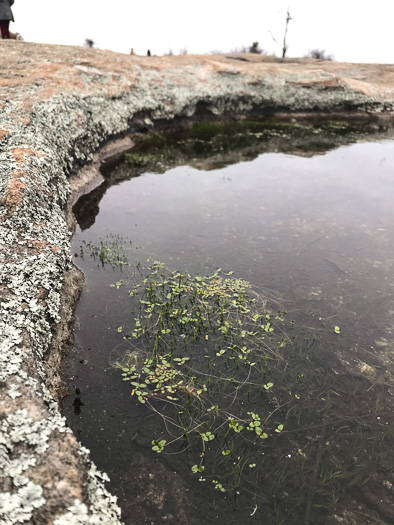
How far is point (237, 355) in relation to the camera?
6.20m

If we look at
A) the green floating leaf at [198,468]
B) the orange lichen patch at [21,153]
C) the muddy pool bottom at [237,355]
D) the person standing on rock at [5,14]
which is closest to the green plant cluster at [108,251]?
the muddy pool bottom at [237,355]

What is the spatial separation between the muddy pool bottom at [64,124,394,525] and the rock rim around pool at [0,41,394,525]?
0.66 meters

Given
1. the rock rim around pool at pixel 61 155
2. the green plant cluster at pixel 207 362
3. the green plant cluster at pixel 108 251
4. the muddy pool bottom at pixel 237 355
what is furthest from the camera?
the green plant cluster at pixel 108 251

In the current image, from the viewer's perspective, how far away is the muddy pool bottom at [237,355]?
14.3 ft

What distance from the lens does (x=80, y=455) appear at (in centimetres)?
343

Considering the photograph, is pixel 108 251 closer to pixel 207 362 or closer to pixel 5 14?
pixel 207 362

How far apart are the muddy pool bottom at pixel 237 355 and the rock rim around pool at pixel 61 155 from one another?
0.66 meters

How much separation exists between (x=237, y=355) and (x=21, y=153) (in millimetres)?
6434

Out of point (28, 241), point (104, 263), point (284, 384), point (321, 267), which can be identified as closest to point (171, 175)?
point (104, 263)

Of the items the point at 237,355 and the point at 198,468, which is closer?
the point at 198,468

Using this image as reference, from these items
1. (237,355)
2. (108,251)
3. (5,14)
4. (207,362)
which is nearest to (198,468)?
(207,362)

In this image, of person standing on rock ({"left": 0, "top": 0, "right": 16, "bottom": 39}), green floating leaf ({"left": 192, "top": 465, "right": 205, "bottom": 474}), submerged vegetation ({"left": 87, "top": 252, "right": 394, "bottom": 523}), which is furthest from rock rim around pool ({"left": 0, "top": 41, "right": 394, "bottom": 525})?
person standing on rock ({"left": 0, "top": 0, "right": 16, "bottom": 39})

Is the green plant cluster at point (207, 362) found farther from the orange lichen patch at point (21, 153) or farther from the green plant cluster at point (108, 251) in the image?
the orange lichen patch at point (21, 153)

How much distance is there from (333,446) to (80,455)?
3.05 metres
